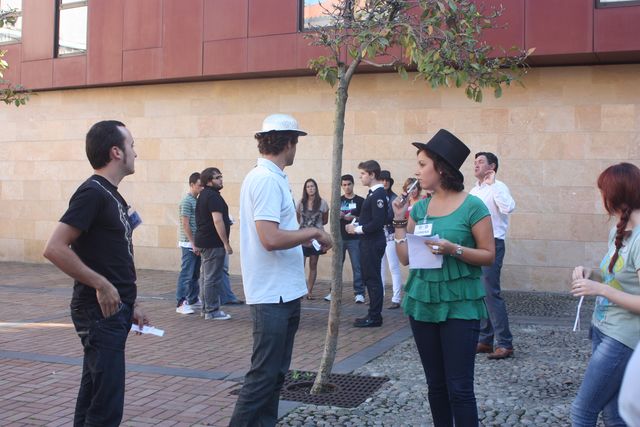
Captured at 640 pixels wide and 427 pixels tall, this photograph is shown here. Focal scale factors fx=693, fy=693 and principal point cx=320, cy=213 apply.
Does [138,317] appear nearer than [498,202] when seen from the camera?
Yes

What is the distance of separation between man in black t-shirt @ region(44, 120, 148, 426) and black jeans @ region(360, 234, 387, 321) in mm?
5125

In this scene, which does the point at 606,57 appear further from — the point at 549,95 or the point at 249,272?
the point at 249,272

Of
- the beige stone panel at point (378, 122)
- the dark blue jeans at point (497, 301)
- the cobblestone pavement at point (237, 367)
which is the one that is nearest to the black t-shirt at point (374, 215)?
the cobblestone pavement at point (237, 367)

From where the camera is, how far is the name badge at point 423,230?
3.97 meters

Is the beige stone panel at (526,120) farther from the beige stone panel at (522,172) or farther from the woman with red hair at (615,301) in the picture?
the woman with red hair at (615,301)

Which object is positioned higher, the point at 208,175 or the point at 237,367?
the point at 208,175

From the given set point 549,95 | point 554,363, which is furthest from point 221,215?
→ point 549,95

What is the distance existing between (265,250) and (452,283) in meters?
1.07

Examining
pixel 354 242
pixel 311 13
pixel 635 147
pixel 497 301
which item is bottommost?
pixel 497 301

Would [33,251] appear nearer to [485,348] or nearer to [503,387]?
[485,348]

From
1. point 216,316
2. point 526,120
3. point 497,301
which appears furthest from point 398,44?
point 526,120

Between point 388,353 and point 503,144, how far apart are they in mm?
5767

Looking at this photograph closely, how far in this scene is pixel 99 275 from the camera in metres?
3.26

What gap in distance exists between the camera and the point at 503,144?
11.6 m
